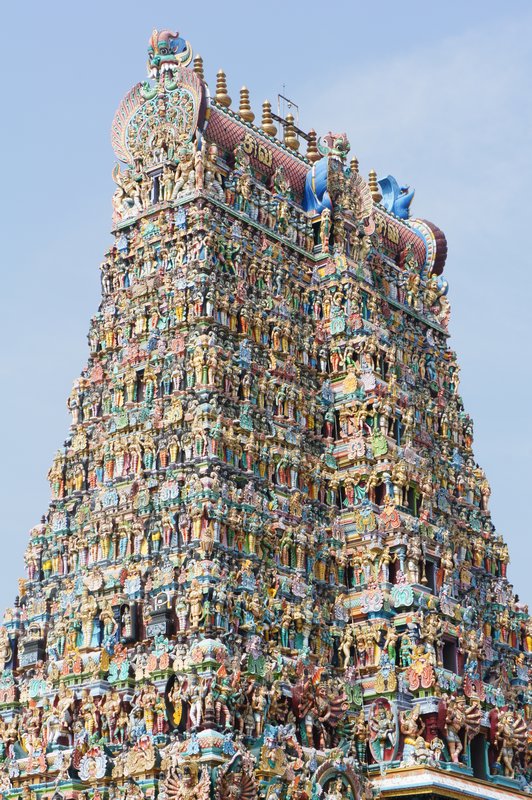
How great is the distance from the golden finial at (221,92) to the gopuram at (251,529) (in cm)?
8

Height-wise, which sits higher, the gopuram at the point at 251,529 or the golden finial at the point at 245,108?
the golden finial at the point at 245,108

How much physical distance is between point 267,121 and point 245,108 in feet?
4.21

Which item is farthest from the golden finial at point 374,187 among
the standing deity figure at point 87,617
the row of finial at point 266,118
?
the standing deity figure at point 87,617

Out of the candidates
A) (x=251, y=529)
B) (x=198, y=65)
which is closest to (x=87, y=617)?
(x=251, y=529)

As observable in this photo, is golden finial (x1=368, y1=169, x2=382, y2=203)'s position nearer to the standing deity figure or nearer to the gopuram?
the gopuram

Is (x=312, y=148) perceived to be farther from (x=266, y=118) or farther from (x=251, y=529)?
(x=251, y=529)

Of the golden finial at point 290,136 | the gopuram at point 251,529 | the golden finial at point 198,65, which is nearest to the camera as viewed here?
the gopuram at point 251,529

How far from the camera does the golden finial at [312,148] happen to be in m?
50.5

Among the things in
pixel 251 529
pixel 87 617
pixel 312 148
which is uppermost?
pixel 312 148

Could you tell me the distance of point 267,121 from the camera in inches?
1960

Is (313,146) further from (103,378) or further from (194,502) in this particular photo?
(194,502)

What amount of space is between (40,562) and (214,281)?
949cm

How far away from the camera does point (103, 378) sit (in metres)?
43.7

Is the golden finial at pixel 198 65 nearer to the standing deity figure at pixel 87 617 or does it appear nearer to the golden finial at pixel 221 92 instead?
the golden finial at pixel 221 92
